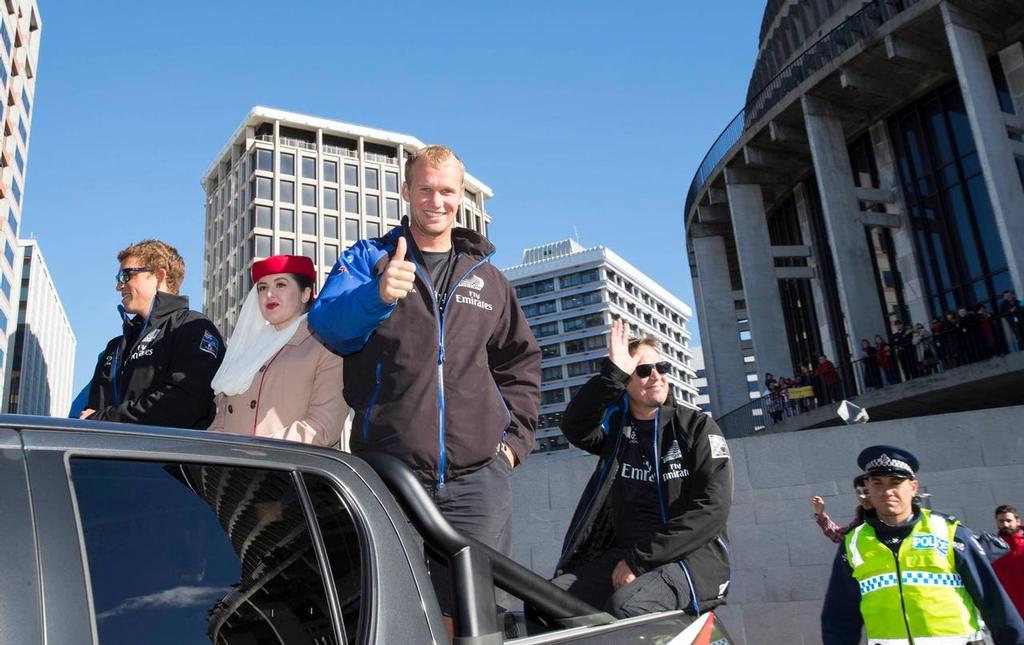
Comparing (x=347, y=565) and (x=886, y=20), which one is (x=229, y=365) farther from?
(x=886, y=20)

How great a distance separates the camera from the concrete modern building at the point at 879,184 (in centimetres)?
2009

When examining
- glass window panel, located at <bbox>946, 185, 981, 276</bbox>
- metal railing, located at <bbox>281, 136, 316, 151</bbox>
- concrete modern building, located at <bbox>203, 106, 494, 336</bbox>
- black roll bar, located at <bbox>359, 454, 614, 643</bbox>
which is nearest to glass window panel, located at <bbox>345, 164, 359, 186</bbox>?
concrete modern building, located at <bbox>203, 106, 494, 336</bbox>

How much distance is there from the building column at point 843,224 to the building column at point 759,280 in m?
3.54

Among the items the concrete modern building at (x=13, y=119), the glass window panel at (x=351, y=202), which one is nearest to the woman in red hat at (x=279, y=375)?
the concrete modern building at (x=13, y=119)

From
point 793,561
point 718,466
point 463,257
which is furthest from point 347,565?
point 793,561

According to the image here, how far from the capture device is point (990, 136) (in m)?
19.5

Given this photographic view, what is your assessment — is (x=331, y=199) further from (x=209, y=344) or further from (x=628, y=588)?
(x=628, y=588)

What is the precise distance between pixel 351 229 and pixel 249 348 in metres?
72.0

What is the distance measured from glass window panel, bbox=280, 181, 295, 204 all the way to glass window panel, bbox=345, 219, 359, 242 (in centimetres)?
511

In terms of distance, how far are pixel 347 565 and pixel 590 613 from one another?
0.72 m

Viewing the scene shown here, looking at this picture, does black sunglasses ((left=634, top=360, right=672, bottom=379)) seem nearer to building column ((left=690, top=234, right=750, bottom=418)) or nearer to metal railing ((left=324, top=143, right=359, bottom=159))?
building column ((left=690, top=234, right=750, bottom=418))

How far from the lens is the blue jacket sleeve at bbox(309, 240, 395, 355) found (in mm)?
2633

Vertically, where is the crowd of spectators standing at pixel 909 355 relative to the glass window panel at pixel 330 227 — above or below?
below

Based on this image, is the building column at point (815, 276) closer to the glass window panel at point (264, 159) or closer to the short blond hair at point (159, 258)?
the short blond hair at point (159, 258)
